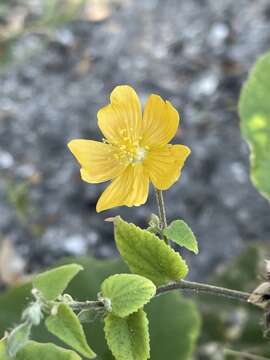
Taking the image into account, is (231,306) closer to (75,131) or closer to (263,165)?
(263,165)

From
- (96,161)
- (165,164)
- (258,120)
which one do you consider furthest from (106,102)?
(165,164)

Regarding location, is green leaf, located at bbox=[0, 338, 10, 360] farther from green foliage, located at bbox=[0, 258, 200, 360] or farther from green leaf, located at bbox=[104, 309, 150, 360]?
green foliage, located at bbox=[0, 258, 200, 360]

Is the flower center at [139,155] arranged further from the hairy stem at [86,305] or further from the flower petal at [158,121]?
the hairy stem at [86,305]

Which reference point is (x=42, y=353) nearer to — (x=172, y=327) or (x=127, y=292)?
(x=127, y=292)

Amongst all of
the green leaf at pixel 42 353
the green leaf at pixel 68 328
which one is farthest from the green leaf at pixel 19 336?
the green leaf at pixel 42 353

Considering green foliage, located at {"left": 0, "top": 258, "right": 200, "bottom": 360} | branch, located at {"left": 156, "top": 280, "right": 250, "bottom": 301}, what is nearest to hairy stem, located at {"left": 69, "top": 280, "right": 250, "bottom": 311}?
branch, located at {"left": 156, "top": 280, "right": 250, "bottom": 301}
